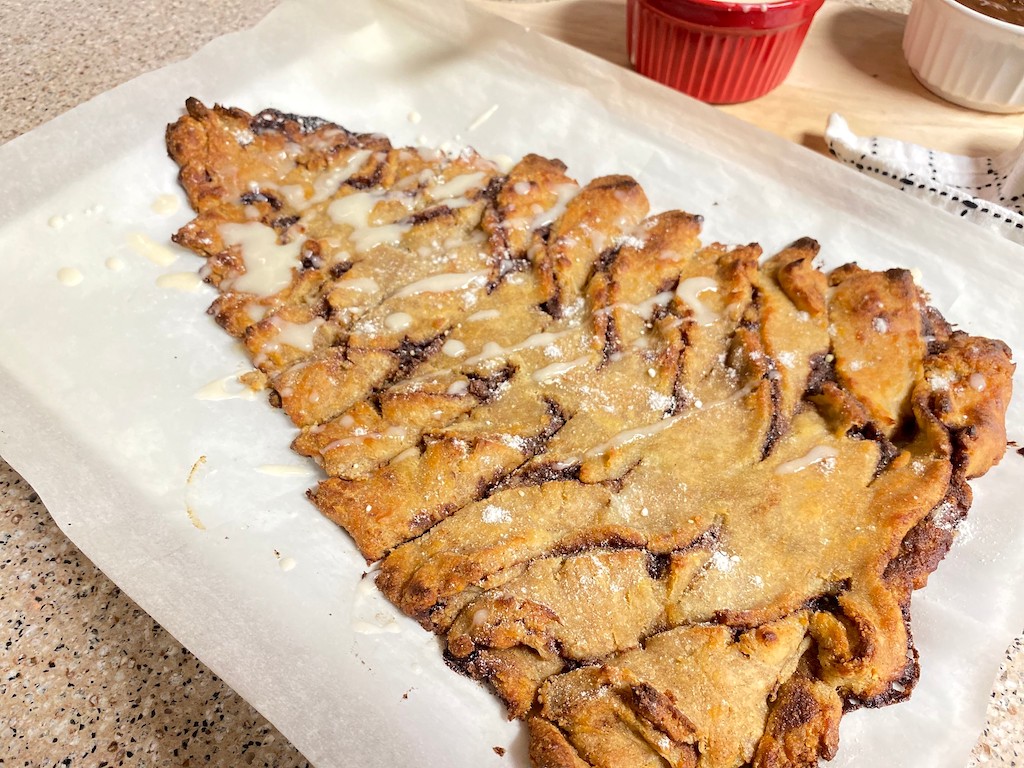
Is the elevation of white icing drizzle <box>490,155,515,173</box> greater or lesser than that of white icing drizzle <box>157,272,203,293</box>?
greater

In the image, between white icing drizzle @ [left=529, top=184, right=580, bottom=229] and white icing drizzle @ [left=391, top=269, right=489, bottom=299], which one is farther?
white icing drizzle @ [left=529, top=184, right=580, bottom=229]

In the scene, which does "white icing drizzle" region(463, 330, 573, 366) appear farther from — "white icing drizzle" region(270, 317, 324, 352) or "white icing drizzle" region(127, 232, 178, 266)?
"white icing drizzle" region(127, 232, 178, 266)

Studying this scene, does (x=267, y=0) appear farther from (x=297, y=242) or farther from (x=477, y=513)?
(x=477, y=513)

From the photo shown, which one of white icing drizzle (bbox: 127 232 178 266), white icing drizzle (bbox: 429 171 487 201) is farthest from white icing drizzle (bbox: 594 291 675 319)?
white icing drizzle (bbox: 127 232 178 266)

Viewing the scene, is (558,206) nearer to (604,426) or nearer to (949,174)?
(604,426)

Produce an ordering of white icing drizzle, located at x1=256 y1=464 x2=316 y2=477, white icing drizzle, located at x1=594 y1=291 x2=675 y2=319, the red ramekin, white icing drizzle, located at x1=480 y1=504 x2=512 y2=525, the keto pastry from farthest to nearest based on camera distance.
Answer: the red ramekin < white icing drizzle, located at x1=594 y1=291 x2=675 y2=319 < white icing drizzle, located at x1=256 y1=464 x2=316 y2=477 < white icing drizzle, located at x1=480 y1=504 x2=512 y2=525 < the keto pastry

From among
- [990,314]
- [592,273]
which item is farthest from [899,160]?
[592,273]

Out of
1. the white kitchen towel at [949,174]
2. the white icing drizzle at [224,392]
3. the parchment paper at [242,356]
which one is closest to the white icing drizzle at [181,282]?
the parchment paper at [242,356]
